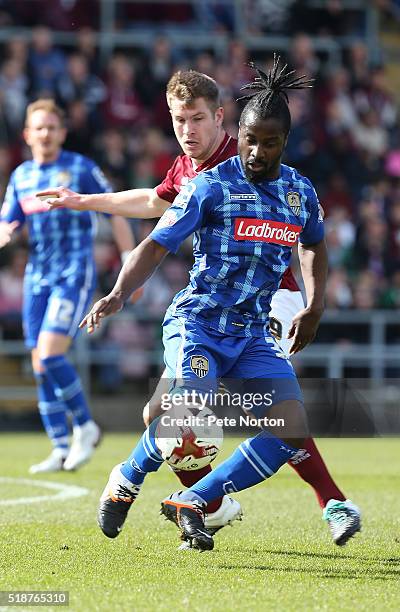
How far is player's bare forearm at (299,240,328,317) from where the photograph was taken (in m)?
5.82

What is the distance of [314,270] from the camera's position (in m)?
5.86

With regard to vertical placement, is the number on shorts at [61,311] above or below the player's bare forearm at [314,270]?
below

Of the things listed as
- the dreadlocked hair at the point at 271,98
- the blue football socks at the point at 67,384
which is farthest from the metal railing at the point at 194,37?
the dreadlocked hair at the point at 271,98

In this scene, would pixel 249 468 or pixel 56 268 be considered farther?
pixel 56 268

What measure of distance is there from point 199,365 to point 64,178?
187 inches

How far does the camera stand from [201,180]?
17.6ft

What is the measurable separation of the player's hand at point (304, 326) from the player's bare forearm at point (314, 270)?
46mm

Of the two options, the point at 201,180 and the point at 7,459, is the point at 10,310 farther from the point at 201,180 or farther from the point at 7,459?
the point at 201,180

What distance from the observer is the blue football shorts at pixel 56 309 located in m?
9.62

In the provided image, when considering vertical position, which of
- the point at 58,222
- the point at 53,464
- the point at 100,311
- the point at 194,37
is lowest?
the point at 53,464

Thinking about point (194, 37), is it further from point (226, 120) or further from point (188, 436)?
point (188, 436)

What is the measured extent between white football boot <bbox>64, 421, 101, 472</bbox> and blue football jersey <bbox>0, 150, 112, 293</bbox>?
1.22 meters

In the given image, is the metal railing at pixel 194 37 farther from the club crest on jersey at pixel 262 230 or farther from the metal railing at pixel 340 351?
the club crest on jersey at pixel 262 230

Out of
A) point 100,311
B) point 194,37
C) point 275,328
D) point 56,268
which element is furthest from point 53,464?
point 194,37
